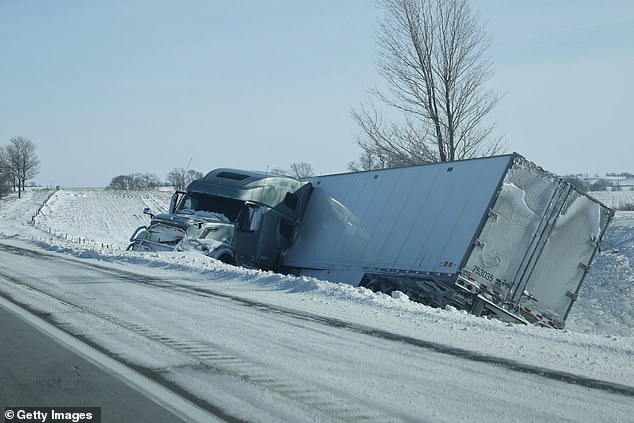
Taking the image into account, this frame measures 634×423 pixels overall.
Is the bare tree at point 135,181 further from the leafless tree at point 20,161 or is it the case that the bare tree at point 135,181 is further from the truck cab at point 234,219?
the truck cab at point 234,219

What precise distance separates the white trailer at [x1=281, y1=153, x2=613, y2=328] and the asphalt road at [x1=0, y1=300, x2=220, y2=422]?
7.62 meters

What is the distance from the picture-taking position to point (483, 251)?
13000 mm

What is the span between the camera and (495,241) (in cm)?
1306

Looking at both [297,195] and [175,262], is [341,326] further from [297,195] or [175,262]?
[297,195]

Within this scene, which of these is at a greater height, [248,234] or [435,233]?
[435,233]

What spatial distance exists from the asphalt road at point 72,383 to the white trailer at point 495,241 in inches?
300

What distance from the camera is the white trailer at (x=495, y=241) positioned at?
512 inches

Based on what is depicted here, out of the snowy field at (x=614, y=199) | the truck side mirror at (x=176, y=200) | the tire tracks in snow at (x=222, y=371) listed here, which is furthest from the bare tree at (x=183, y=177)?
the snowy field at (x=614, y=199)

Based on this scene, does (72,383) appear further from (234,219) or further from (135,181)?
(135,181)

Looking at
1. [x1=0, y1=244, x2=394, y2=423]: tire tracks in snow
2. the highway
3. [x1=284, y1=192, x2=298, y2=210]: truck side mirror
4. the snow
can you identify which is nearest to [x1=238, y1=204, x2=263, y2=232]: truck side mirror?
[x1=284, y1=192, x2=298, y2=210]: truck side mirror

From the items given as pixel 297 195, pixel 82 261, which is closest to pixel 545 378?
pixel 297 195

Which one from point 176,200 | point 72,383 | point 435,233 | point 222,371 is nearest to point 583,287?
point 435,233

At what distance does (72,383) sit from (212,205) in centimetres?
1470

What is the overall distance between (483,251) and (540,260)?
48.5 inches
